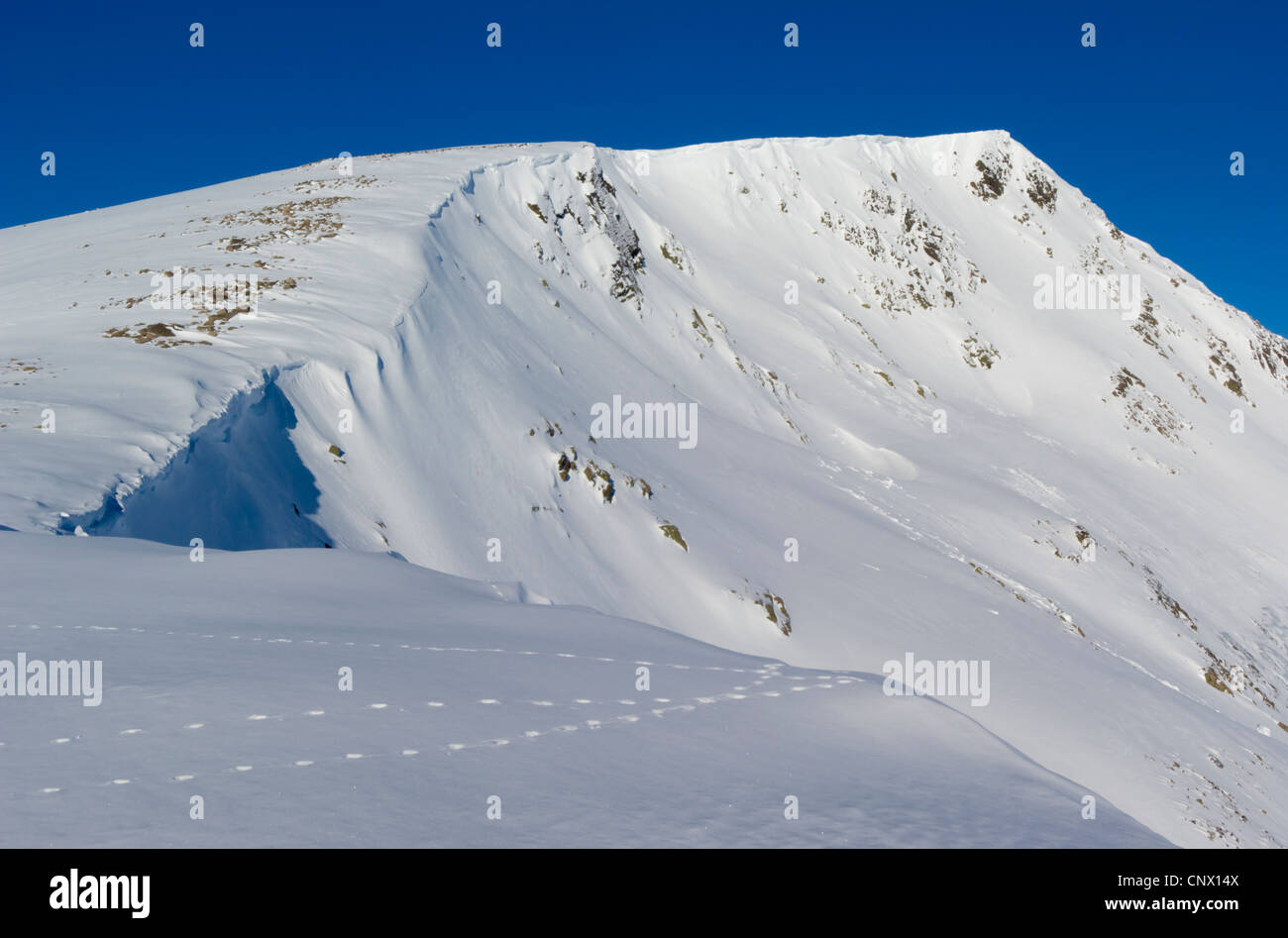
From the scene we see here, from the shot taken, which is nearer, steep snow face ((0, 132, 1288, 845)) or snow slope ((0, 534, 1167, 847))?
snow slope ((0, 534, 1167, 847))

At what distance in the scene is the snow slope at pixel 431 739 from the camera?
162 inches

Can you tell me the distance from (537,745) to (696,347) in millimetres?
33410

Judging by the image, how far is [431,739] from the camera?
522cm

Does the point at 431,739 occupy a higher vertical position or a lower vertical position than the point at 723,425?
lower

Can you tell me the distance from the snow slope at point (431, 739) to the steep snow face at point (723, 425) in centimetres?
302

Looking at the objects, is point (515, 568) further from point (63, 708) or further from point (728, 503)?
point (63, 708)

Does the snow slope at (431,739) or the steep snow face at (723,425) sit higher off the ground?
the steep snow face at (723,425)

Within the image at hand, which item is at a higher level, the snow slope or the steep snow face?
the steep snow face

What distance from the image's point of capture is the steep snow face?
49.5 ft

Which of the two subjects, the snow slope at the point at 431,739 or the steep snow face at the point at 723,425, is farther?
the steep snow face at the point at 723,425

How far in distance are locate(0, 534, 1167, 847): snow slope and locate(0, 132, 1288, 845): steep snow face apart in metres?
3.02

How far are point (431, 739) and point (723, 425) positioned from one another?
91.0ft

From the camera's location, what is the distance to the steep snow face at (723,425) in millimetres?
15094

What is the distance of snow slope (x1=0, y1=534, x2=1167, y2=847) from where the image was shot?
13.5 feet
